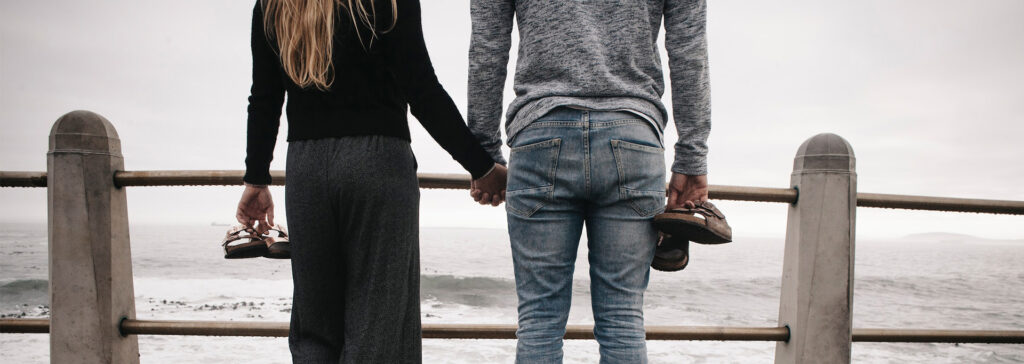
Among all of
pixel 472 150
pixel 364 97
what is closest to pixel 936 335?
pixel 472 150

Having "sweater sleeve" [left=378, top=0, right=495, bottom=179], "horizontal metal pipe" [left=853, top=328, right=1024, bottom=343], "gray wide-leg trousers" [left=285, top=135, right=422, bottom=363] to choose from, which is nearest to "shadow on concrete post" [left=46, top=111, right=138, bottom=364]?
"gray wide-leg trousers" [left=285, top=135, right=422, bottom=363]

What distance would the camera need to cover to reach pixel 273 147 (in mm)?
1201

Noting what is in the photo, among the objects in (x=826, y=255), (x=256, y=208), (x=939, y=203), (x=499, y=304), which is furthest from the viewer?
(x=499, y=304)

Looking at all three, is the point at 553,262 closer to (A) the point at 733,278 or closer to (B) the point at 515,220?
(B) the point at 515,220

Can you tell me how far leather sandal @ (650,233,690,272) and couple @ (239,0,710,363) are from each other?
4.2 inches

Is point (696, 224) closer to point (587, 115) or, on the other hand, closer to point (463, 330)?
point (587, 115)

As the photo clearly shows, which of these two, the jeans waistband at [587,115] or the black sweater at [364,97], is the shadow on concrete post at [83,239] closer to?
the black sweater at [364,97]

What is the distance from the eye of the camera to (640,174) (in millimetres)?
1050

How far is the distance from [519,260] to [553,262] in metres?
0.08

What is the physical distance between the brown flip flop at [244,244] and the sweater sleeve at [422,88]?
498mm

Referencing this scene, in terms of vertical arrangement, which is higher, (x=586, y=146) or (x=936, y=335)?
(x=586, y=146)

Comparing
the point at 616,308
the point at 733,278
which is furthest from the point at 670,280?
the point at 616,308

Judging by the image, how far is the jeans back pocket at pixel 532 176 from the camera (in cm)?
105

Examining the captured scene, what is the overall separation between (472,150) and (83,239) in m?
1.36
